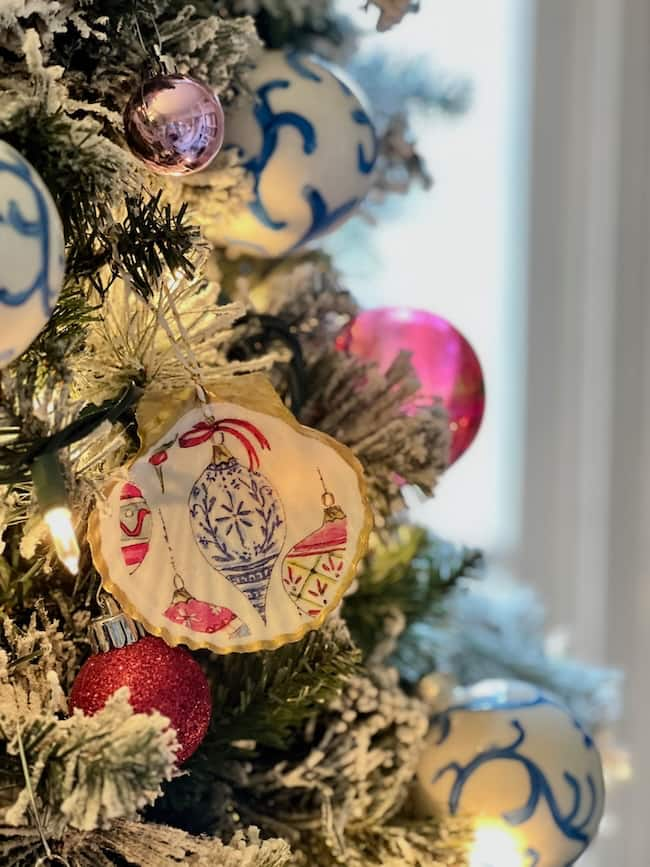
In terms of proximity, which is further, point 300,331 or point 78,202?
point 300,331

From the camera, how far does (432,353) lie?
498mm

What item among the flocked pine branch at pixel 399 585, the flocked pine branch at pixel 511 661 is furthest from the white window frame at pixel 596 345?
the flocked pine branch at pixel 399 585

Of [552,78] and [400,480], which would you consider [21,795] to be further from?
[552,78]

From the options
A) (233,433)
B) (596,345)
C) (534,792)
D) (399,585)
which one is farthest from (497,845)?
(596,345)

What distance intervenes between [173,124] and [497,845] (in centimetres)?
34

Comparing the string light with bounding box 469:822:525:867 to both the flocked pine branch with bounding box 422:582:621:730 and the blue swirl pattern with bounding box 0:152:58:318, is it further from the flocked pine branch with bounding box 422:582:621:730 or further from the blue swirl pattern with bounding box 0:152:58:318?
the blue swirl pattern with bounding box 0:152:58:318

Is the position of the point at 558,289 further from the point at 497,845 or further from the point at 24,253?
the point at 24,253

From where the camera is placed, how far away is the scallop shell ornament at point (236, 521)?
349mm

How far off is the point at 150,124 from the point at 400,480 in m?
0.18

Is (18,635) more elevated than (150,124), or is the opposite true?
(150,124)

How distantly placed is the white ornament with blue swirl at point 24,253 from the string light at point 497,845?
0.31 metres

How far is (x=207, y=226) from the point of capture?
436 mm

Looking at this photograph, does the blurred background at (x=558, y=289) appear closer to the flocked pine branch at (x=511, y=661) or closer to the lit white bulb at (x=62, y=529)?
the flocked pine branch at (x=511, y=661)

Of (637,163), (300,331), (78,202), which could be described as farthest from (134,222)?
(637,163)
